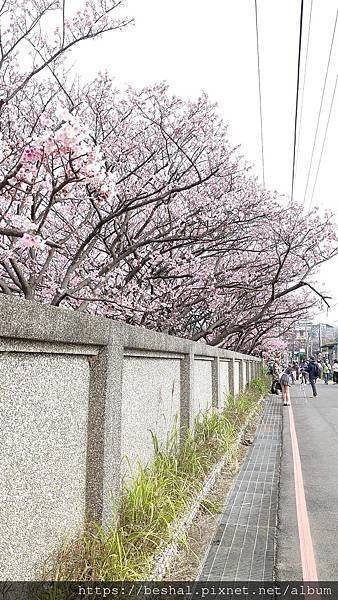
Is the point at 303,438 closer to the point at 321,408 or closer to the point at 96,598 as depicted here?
the point at 321,408

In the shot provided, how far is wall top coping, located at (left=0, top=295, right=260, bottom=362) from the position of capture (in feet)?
8.80

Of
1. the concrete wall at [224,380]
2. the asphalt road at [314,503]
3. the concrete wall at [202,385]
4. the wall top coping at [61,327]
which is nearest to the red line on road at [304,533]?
the asphalt road at [314,503]

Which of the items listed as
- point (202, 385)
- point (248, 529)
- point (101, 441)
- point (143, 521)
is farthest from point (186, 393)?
point (101, 441)

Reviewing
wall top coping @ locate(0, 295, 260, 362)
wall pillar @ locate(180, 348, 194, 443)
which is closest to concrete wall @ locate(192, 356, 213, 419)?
wall pillar @ locate(180, 348, 194, 443)

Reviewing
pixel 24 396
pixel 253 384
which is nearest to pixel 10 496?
pixel 24 396

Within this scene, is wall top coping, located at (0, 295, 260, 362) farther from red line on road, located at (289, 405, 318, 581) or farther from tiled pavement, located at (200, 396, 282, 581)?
red line on road, located at (289, 405, 318, 581)

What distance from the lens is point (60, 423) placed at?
3.44 meters

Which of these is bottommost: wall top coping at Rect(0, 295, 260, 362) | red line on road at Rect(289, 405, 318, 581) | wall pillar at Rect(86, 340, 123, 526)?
red line on road at Rect(289, 405, 318, 581)

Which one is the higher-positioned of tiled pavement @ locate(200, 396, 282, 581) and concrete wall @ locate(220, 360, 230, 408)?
concrete wall @ locate(220, 360, 230, 408)

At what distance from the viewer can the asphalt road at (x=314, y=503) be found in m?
4.50

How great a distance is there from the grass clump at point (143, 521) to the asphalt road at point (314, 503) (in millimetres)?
963

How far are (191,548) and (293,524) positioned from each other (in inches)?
60.2

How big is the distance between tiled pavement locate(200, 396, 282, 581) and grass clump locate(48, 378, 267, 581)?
0.42 m

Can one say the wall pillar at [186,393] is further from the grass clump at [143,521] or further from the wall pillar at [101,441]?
the wall pillar at [101,441]
